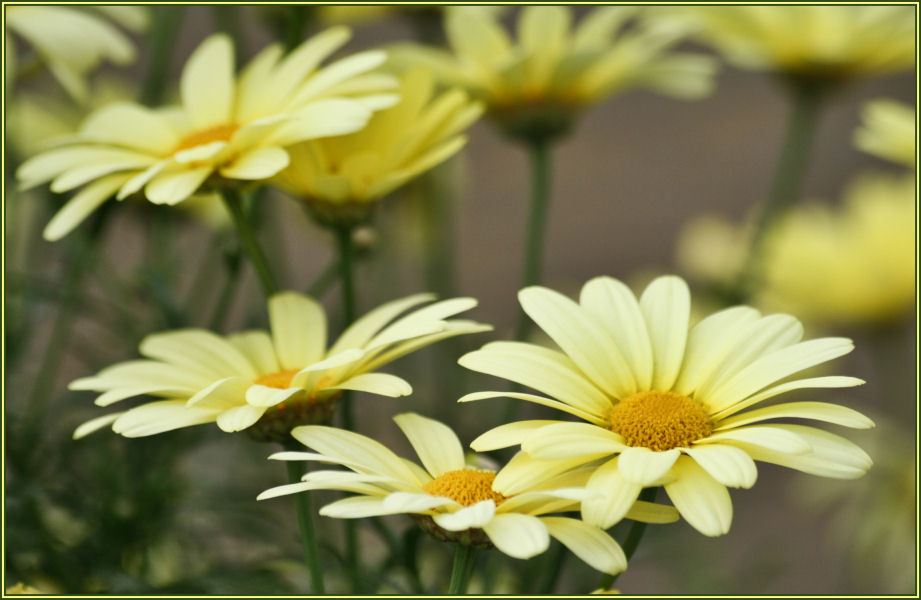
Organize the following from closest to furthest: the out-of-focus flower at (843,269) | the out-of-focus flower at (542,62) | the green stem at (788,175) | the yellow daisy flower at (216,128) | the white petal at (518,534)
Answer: the white petal at (518,534), the yellow daisy flower at (216,128), the out-of-focus flower at (542,62), the green stem at (788,175), the out-of-focus flower at (843,269)

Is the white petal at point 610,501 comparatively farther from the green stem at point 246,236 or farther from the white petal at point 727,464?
the green stem at point 246,236

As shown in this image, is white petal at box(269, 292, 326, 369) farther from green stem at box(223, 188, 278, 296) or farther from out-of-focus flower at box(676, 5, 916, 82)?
out-of-focus flower at box(676, 5, 916, 82)

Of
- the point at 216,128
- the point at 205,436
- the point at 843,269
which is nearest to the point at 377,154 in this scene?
the point at 216,128

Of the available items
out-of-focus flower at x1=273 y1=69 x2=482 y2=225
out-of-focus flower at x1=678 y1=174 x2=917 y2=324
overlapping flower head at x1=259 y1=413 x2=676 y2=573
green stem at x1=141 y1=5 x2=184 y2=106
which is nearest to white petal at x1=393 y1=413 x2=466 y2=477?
overlapping flower head at x1=259 y1=413 x2=676 y2=573

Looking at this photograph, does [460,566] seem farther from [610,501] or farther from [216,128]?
[216,128]

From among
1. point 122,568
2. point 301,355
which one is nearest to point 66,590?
point 122,568

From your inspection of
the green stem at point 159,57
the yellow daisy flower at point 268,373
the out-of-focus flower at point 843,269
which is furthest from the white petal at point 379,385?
the out-of-focus flower at point 843,269

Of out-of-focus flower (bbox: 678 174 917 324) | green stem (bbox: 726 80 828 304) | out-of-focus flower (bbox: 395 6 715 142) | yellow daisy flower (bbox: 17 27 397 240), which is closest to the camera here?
yellow daisy flower (bbox: 17 27 397 240)
